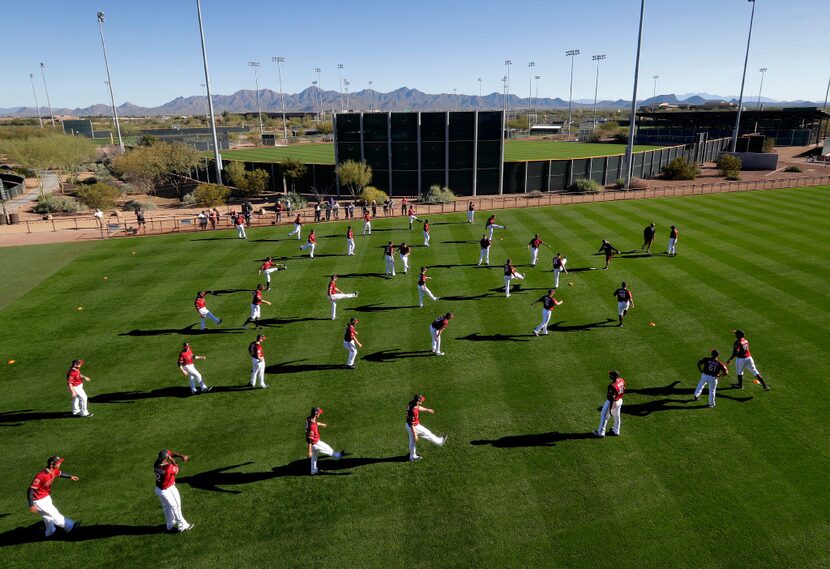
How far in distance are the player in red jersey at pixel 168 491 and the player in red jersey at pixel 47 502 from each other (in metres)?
1.96

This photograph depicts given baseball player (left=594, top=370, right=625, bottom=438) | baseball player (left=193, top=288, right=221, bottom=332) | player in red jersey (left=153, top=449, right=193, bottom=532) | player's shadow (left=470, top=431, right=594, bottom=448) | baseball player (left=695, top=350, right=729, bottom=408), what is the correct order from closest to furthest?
player in red jersey (left=153, top=449, right=193, bottom=532), baseball player (left=594, top=370, right=625, bottom=438), player's shadow (left=470, top=431, right=594, bottom=448), baseball player (left=695, top=350, right=729, bottom=408), baseball player (left=193, top=288, right=221, bottom=332)

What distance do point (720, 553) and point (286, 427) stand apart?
9936 millimetres

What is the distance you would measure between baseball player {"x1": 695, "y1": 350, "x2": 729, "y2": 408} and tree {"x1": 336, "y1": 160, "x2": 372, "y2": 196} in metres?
37.5

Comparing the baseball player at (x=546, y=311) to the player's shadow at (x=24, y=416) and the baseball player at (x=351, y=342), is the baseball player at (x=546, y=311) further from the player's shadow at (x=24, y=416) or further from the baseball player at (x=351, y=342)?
the player's shadow at (x=24, y=416)

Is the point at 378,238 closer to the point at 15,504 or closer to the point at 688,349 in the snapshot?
the point at 688,349

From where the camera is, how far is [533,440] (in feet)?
40.4

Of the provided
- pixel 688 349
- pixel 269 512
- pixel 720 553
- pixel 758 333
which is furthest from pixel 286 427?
pixel 758 333

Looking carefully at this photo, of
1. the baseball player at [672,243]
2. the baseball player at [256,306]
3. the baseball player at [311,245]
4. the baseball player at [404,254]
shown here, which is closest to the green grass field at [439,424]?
the baseball player at [256,306]

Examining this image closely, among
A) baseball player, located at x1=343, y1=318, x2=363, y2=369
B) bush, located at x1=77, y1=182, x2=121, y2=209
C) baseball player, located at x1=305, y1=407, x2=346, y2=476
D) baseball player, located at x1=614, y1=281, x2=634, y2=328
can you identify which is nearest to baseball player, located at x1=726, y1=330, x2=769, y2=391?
baseball player, located at x1=614, y1=281, x2=634, y2=328

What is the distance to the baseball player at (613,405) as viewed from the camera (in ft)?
38.3

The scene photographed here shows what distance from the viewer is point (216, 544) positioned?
31.2 ft

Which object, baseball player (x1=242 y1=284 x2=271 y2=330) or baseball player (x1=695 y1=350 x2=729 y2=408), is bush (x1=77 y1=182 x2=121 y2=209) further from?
baseball player (x1=695 y1=350 x2=729 y2=408)

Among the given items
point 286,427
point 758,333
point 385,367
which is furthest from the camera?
point 758,333

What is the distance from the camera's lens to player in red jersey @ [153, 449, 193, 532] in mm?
9328
